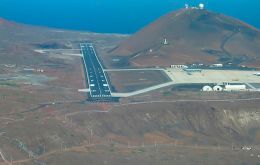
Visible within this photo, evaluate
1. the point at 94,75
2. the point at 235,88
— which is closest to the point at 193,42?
the point at 94,75

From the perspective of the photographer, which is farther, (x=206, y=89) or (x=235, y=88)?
(x=235, y=88)

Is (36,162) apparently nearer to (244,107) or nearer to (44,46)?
(244,107)

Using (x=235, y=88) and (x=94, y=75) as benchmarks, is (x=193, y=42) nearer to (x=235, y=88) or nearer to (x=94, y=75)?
(x=94, y=75)

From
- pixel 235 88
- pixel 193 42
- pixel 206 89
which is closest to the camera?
pixel 206 89

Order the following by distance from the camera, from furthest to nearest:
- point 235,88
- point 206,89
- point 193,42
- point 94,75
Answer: point 193,42, point 94,75, point 235,88, point 206,89

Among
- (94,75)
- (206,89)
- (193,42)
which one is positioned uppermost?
(193,42)

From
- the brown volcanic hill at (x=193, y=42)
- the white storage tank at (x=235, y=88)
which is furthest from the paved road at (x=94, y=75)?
the white storage tank at (x=235, y=88)

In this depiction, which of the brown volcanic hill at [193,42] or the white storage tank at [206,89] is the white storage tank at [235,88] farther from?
the brown volcanic hill at [193,42]
